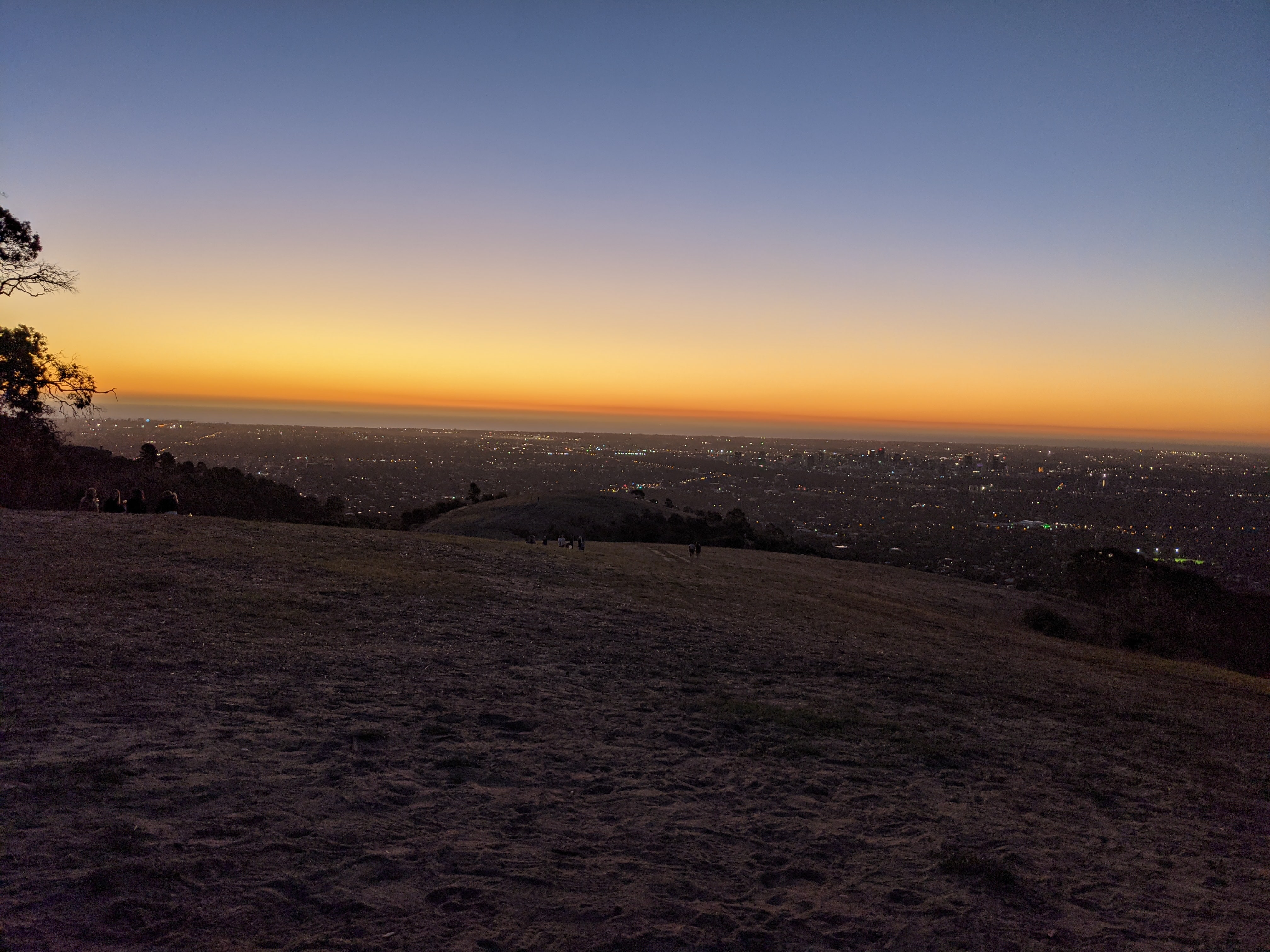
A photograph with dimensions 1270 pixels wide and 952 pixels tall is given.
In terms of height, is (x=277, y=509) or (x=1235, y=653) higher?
(x=277, y=509)

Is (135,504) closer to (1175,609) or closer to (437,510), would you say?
(437,510)

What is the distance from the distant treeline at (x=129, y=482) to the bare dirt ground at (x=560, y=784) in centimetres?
1345

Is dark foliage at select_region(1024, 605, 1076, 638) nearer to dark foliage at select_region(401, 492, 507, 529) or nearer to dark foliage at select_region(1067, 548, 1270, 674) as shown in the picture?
dark foliage at select_region(1067, 548, 1270, 674)

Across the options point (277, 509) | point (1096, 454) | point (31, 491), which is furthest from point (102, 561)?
point (1096, 454)

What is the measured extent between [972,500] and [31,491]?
8735cm

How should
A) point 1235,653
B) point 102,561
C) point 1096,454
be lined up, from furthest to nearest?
point 1096,454
point 1235,653
point 102,561

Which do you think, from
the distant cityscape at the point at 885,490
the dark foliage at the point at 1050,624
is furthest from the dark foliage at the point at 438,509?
the dark foliage at the point at 1050,624

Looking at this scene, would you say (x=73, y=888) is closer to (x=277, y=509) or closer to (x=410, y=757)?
(x=410, y=757)

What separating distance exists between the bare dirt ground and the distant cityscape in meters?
26.1

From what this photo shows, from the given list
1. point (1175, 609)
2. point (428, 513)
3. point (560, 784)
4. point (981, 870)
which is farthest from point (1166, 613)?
point (428, 513)

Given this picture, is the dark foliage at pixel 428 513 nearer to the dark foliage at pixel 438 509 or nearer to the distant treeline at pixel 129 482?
the dark foliage at pixel 438 509

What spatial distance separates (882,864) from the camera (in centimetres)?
521

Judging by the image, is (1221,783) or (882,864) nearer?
(882,864)

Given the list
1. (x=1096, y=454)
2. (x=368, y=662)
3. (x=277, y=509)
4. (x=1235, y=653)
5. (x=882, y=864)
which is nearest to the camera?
(x=882, y=864)
